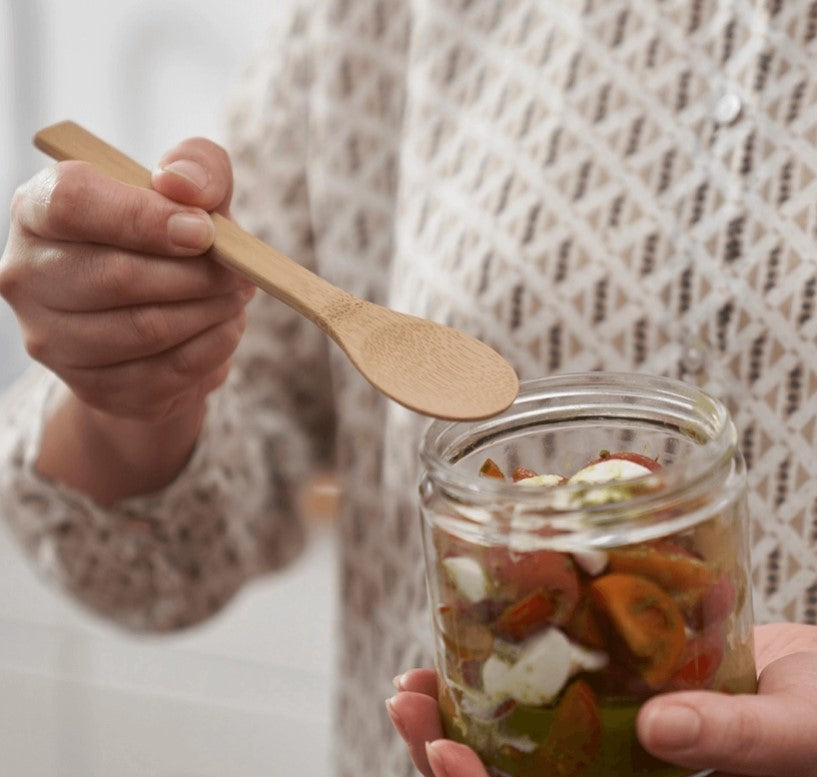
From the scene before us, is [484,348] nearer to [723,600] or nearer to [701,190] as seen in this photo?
[723,600]

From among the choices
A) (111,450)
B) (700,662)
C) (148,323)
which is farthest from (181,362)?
(700,662)

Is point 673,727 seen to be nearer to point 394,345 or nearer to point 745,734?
point 745,734

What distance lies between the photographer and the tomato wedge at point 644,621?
0.34 metres

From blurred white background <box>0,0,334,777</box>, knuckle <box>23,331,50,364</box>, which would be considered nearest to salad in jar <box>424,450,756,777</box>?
knuckle <box>23,331,50,364</box>

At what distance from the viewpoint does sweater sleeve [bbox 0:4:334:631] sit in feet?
2.38

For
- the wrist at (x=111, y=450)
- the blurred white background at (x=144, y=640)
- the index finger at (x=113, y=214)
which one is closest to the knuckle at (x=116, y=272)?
the index finger at (x=113, y=214)

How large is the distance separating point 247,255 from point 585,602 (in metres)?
0.22

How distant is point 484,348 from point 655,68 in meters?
0.29

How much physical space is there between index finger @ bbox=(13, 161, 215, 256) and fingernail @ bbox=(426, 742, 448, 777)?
0.75 feet

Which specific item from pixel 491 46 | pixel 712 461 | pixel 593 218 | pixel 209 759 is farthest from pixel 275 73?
pixel 209 759

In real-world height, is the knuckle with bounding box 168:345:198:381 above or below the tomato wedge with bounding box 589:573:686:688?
below

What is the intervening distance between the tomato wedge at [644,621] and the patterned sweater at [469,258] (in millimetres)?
261

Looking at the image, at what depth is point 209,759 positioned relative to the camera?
5.30 ft

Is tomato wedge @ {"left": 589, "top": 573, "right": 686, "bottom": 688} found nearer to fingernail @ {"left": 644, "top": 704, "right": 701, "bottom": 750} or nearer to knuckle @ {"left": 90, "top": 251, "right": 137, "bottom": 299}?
fingernail @ {"left": 644, "top": 704, "right": 701, "bottom": 750}
